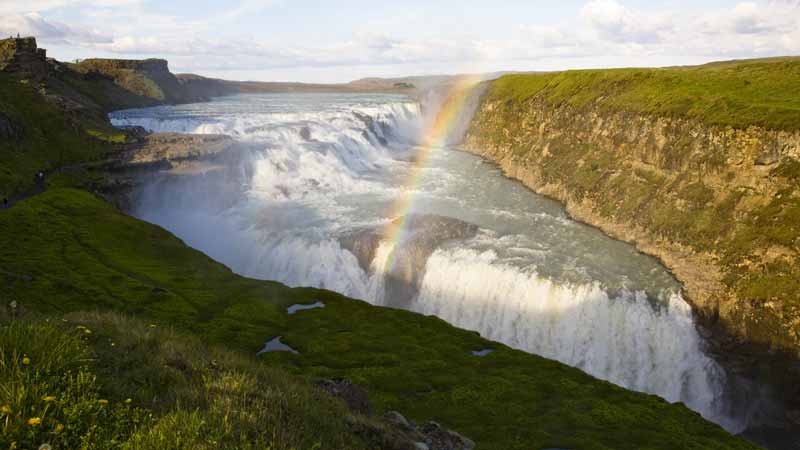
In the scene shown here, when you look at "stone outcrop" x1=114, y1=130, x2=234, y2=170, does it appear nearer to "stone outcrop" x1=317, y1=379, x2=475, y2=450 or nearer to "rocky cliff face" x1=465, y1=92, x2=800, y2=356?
"rocky cliff face" x1=465, y1=92, x2=800, y2=356

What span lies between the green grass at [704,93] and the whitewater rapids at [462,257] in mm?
13739

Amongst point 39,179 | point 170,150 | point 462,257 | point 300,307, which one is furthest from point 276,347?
point 170,150

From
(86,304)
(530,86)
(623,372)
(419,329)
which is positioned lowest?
(623,372)

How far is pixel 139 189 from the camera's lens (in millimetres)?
52219

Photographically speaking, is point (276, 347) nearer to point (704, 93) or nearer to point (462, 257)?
point (462, 257)

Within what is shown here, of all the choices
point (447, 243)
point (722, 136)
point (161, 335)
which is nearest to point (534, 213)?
point (447, 243)

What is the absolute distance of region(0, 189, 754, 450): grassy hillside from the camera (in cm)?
1789

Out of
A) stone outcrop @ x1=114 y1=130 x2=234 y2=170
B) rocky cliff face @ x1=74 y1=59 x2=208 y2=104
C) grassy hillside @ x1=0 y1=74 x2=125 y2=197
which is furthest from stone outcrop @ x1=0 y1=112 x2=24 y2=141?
rocky cliff face @ x1=74 y1=59 x2=208 y2=104

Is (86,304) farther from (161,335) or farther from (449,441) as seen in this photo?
(449,441)

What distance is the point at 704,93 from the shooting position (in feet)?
169

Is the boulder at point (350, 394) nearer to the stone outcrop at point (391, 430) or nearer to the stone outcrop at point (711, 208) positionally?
the stone outcrop at point (391, 430)

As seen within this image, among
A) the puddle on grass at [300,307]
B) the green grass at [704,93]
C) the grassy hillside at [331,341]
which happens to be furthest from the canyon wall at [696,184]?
the puddle on grass at [300,307]

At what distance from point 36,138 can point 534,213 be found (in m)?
52.3

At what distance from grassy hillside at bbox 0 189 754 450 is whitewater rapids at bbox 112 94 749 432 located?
9.78m
